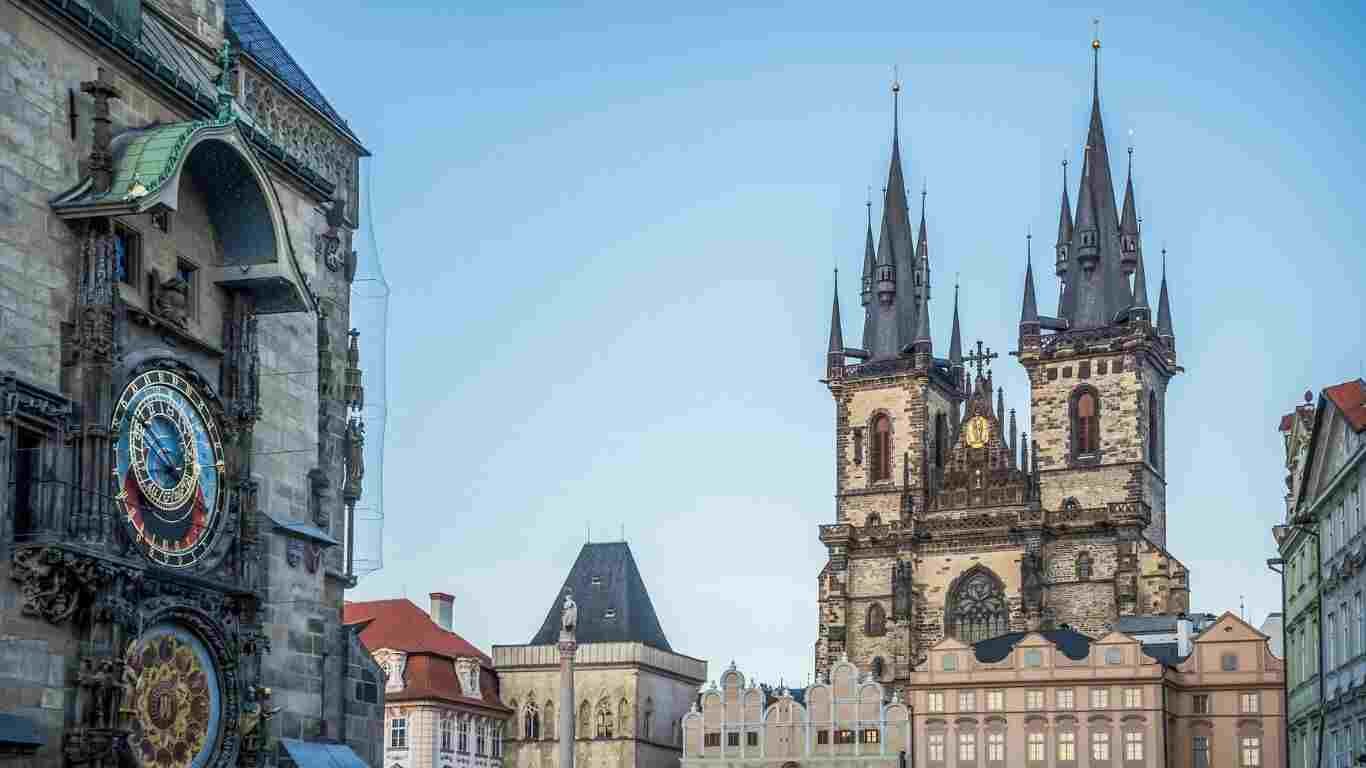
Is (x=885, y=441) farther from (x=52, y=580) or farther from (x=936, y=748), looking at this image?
(x=52, y=580)

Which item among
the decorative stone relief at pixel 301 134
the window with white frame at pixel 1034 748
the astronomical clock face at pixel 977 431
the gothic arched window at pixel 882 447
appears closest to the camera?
the decorative stone relief at pixel 301 134

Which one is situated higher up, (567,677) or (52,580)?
(52,580)

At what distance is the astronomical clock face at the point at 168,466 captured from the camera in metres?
19.6

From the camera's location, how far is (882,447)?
9325 centimetres

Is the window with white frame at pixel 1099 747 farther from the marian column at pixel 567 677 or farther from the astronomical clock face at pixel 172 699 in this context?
the astronomical clock face at pixel 172 699

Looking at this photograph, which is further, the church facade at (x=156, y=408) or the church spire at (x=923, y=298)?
the church spire at (x=923, y=298)

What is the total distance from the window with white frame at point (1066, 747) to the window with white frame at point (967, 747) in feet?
11.0

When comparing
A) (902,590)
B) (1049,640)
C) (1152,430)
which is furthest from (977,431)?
(1049,640)

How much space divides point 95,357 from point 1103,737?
6231 centimetres

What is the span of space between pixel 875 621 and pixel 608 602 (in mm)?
12892

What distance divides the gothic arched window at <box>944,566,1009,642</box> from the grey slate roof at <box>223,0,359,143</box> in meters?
62.8

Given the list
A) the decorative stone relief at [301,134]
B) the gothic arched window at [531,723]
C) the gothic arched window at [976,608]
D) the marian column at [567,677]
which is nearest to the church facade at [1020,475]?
the gothic arched window at [976,608]

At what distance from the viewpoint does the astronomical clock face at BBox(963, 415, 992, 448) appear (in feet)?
301

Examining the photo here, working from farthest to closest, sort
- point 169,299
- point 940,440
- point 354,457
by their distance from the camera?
point 940,440 → point 354,457 → point 169,299
